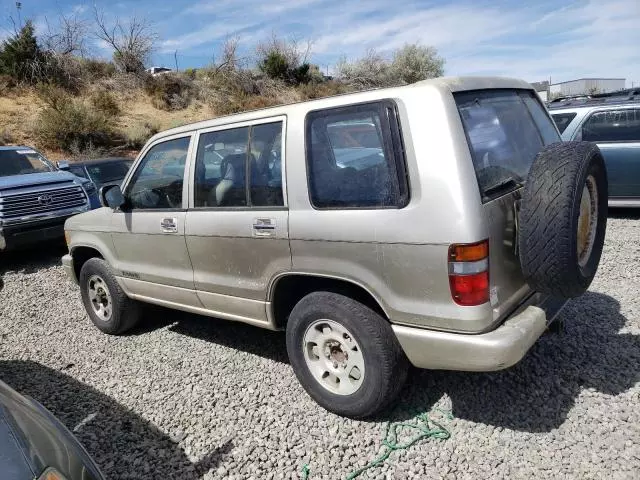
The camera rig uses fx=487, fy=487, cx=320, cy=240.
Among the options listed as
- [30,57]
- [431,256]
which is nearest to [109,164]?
[431,256]

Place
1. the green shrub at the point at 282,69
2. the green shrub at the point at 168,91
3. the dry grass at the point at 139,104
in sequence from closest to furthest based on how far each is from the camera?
the dry grass at the point at 139,104 → the green shrub at the point at 168,91 → the green shrub at the point at 282,69

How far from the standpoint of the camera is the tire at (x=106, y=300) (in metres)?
4.38

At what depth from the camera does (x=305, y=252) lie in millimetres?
2875

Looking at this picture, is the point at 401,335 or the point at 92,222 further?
the point at 92,222

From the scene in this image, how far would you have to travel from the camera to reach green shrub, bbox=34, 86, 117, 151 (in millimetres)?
18062

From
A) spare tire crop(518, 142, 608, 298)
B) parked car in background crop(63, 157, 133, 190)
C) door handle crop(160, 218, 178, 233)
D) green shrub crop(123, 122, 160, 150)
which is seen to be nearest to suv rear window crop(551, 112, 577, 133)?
spare tire crop(518, 142, 608, 298)

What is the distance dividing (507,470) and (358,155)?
A: 184 centimetres

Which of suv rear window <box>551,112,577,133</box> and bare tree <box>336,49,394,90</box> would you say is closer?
suv rear window <box>551,112,577,133</box>

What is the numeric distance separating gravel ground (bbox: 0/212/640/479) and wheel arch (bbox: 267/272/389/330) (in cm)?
59

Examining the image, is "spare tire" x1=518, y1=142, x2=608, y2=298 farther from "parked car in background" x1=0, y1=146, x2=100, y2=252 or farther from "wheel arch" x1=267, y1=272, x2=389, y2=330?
"parked car in background" x1=0, y1=146, x2=100, y2=252

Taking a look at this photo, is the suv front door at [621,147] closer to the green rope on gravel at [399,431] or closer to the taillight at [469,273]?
the green rope on gravel at [399,431]

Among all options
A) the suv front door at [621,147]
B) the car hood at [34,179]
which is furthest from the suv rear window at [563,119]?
the car hood at [34,179]

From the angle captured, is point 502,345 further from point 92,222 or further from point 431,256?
point 92,222

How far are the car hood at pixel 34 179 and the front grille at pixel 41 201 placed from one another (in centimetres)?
17
